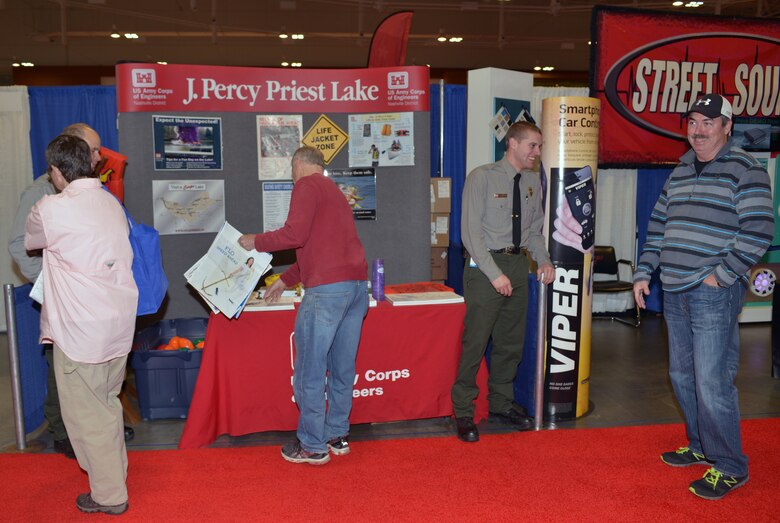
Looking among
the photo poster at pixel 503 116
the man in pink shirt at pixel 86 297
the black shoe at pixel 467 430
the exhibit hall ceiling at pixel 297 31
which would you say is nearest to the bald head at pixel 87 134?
the man in pink shirt at pixel 86 297

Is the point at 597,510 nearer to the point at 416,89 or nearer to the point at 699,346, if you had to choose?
the point at 699,346

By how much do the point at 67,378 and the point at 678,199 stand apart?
9.20 ft

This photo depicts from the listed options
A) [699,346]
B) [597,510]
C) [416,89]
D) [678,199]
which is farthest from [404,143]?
[597,510]

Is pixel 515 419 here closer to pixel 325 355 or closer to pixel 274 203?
pixel 325 355

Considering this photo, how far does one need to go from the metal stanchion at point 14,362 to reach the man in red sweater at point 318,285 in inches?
50.8

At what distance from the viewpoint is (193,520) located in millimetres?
2727

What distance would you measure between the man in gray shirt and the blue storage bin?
164cm

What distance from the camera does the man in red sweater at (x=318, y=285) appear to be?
10.1 ft

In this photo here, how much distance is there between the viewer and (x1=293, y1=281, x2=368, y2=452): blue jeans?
123 inches

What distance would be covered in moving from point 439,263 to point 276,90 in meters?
2.21

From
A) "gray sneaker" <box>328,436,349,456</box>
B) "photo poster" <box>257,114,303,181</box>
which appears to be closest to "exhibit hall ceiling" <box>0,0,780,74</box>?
"photo poster" <box>257,114,303,181</box>

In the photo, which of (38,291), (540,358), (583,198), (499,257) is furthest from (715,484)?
(38,291)

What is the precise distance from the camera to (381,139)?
459 centimetres

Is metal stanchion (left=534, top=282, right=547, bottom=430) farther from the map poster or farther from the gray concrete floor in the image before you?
the map poster
